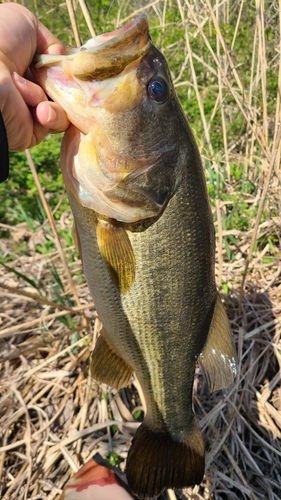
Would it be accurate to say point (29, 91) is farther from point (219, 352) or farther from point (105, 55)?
point (219, 352)

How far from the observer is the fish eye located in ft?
3.94

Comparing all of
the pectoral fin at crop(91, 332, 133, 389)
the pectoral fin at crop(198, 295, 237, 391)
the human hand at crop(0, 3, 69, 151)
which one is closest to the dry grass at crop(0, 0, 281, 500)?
the pectoral fin at crop(91, 332, 133, 389)

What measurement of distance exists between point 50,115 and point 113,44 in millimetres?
238

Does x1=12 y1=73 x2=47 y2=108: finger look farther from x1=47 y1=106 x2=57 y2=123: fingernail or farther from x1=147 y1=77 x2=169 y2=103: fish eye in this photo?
x1=147 y1=77 x2=169 y2=103: fish eye

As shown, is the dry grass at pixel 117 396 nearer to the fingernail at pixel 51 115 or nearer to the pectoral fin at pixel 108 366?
the pectoral fin at pixel 108 366

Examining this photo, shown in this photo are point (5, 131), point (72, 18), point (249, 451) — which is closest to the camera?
point (5, 131)

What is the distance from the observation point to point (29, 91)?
1.07 meters

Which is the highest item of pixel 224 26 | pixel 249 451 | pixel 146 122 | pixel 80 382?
pixel 146 122

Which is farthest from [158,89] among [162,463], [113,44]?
[162,463]

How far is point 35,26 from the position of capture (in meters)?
1.17

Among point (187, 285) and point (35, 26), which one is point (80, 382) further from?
point (35, 26)

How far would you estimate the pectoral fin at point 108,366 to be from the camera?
5.27ft

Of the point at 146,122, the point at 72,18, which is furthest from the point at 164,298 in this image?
the point at 72,18

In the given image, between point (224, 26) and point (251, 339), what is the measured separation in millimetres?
2732
